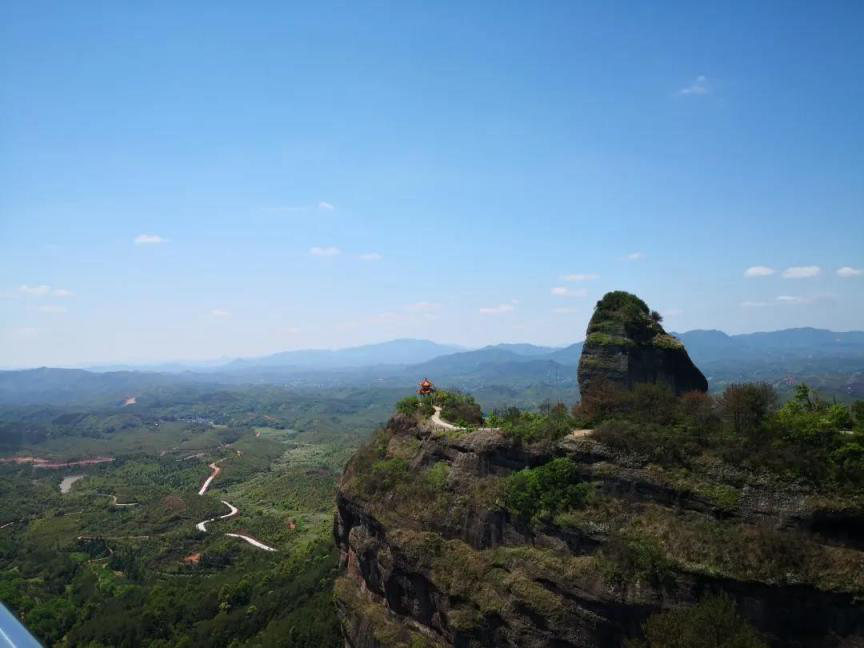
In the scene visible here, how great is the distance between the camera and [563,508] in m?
24.4

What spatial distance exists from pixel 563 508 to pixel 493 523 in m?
4.06

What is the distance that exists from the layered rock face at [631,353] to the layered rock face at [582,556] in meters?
13.7

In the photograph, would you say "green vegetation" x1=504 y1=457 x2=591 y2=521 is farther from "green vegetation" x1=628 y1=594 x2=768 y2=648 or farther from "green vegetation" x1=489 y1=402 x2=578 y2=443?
"green vegetation" x1=628 y1=594 x2=768 y2=648

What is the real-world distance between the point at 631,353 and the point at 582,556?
1982 centimetres

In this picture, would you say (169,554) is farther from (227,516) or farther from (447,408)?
(447,408)

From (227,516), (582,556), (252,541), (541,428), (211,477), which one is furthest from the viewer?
(211,477)

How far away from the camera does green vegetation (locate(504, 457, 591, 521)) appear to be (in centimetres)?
2444

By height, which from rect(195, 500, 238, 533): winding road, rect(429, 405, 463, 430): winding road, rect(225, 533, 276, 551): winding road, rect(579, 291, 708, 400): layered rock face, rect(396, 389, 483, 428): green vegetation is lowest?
rect(195, 500, 238, 533): winding road

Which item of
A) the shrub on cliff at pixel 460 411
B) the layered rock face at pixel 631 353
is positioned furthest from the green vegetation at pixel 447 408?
the layered rock face at pixel 631 353

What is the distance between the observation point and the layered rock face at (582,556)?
60.8 feet

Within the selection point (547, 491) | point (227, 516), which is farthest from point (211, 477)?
point (547, 491)

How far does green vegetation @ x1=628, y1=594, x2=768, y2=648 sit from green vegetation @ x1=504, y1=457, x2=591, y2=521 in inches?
248

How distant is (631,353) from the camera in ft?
127

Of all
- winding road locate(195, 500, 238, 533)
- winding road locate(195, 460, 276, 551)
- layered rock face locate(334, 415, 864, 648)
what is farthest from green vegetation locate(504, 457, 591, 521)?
winding road locate(195, 500, 238, 533)
